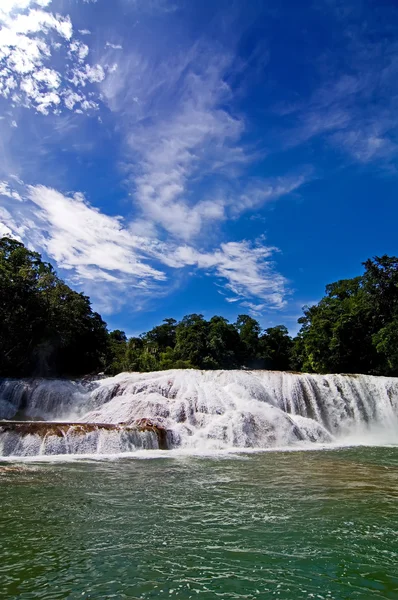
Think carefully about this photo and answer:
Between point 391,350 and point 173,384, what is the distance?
2010 centimetres

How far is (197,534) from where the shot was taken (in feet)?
17.9

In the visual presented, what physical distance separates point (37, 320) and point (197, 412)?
15815mm

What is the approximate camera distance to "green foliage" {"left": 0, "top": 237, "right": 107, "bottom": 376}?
26.7m

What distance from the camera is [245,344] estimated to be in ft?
185

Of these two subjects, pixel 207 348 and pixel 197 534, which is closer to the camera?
pixel 197 534

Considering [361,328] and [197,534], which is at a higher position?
[361,328]

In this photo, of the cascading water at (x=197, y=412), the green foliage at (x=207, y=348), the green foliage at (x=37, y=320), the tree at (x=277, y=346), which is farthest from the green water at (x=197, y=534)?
the tree at (x=277, y=346)

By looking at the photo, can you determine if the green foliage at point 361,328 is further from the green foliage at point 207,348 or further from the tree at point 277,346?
the tree at point 277,346

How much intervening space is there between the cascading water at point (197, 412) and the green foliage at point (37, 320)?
645 centimetres

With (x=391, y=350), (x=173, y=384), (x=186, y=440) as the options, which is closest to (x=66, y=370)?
(x=173, y=384)

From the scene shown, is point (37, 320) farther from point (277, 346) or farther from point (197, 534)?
point (277, 346)

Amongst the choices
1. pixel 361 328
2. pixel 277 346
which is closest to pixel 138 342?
pixel 277 346

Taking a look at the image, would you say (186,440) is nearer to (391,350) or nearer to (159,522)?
Answer: (159,522)

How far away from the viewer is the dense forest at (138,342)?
91.7 ft
